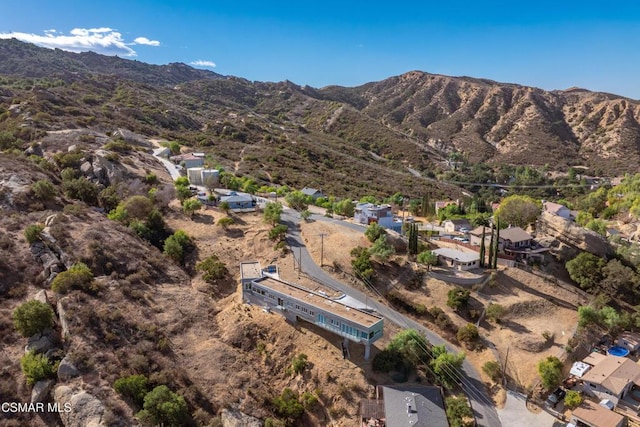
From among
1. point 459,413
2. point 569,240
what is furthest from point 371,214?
point 459,413

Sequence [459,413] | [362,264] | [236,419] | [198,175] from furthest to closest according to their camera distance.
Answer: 1. [198,175]
2. [362,264]
3. [459,413]
4. [236,419]

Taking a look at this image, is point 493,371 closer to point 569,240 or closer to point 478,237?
point 478,237

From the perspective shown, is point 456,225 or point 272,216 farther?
point 456,225

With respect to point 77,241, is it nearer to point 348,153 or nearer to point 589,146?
point 348,153

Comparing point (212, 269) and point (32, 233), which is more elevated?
point (32, 233)

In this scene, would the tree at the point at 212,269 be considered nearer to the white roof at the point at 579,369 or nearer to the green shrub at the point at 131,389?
the green shrub at the point at 131,389

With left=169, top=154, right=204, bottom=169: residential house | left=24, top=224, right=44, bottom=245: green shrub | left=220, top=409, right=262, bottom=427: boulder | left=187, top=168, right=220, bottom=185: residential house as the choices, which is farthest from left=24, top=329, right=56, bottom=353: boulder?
left=169, top=154, right=204, bottom=169: residential house

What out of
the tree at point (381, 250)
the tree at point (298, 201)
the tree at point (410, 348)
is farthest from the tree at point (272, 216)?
the tree at point (410, 348)
